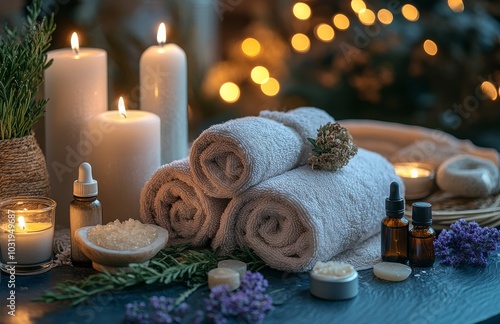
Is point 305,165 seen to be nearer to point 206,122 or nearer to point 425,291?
point 425,291

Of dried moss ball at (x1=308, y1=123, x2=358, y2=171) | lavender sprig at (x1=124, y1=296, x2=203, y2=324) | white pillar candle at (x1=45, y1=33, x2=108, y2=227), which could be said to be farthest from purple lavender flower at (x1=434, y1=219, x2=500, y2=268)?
white pillar candle at (x1=45, y1=33, x2=108, y2=227)

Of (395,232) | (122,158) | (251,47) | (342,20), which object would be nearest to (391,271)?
(395,232)

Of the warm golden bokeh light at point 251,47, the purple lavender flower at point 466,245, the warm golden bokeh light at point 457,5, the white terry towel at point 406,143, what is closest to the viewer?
the purple lavender flower at point 466,245

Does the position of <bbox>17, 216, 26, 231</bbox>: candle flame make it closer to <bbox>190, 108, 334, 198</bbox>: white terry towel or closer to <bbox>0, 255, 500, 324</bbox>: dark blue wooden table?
<bbox>0, 255, 500, 324</bbox>: dark blue wooden table

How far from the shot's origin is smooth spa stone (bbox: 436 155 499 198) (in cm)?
143

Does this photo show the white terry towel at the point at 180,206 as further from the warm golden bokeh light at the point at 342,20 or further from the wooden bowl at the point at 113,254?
the warm golden bokeh light at the point at 342,20

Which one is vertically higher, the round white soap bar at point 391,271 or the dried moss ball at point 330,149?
the dried moss ball at point 330,149

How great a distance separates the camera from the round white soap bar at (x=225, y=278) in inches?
40.7

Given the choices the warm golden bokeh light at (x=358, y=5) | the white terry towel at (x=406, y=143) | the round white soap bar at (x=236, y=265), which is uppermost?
the warm golden bokeh light at (x=358, y=5)

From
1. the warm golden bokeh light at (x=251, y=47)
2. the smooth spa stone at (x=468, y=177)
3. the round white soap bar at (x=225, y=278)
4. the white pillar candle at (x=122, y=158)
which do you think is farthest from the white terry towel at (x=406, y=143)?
the warm golden bokeh light at (x=251, y=47)

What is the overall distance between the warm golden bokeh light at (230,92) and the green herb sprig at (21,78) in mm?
1623

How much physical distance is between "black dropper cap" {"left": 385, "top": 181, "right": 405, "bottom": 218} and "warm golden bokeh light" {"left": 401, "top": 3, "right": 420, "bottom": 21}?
1.49 metres

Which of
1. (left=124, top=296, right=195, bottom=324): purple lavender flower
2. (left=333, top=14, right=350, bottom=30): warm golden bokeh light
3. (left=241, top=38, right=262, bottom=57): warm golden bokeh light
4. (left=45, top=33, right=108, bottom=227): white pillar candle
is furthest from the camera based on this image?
(left=241, top=38, right=262, bottom=57): warm golden bokeh light

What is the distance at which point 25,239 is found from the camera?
3.56ft
